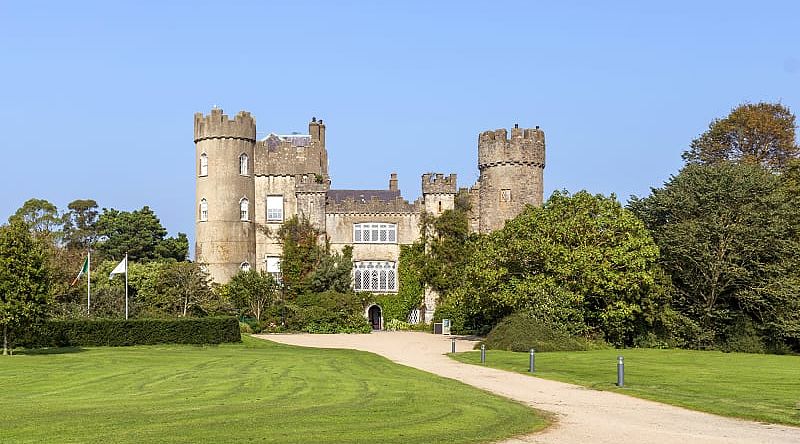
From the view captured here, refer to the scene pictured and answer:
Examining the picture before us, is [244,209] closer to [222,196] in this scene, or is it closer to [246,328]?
[222,196]

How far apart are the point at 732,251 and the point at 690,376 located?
62.5 feet

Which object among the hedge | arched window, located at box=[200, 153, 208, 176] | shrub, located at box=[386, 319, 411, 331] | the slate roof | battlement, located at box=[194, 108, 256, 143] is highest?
battlement, located at box=[194, 108, 256, 143]

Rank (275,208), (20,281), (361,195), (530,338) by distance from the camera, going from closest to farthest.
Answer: (20,281) → (530,338) → (275,208) → (361,195)

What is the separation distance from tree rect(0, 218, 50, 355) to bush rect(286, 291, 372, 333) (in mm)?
19445

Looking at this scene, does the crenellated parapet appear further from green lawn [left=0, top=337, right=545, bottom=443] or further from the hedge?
green lawn [left=0, top=337, right=545, bottom=443]

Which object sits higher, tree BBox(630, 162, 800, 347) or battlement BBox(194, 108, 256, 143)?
battlement BBox(194, 108, 256, 143)

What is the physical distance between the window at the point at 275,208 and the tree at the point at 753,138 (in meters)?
26.9

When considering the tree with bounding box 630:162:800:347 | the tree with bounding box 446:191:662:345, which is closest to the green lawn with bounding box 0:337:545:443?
the tree with bounding box 446:191:662:345

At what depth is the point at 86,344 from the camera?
130 ft

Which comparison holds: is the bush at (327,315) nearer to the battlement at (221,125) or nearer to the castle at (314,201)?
the castle at (314,201)

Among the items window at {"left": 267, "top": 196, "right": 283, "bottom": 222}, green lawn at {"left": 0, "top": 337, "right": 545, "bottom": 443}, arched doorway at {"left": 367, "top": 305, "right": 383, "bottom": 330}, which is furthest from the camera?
window at {"left": 267, "top": 196, "right": 283, "bottom": 222}

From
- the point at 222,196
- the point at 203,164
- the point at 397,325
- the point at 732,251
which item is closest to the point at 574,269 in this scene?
the point at 732,251

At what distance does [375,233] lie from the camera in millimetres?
58625

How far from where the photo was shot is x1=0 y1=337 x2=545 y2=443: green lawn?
39.5 feet
